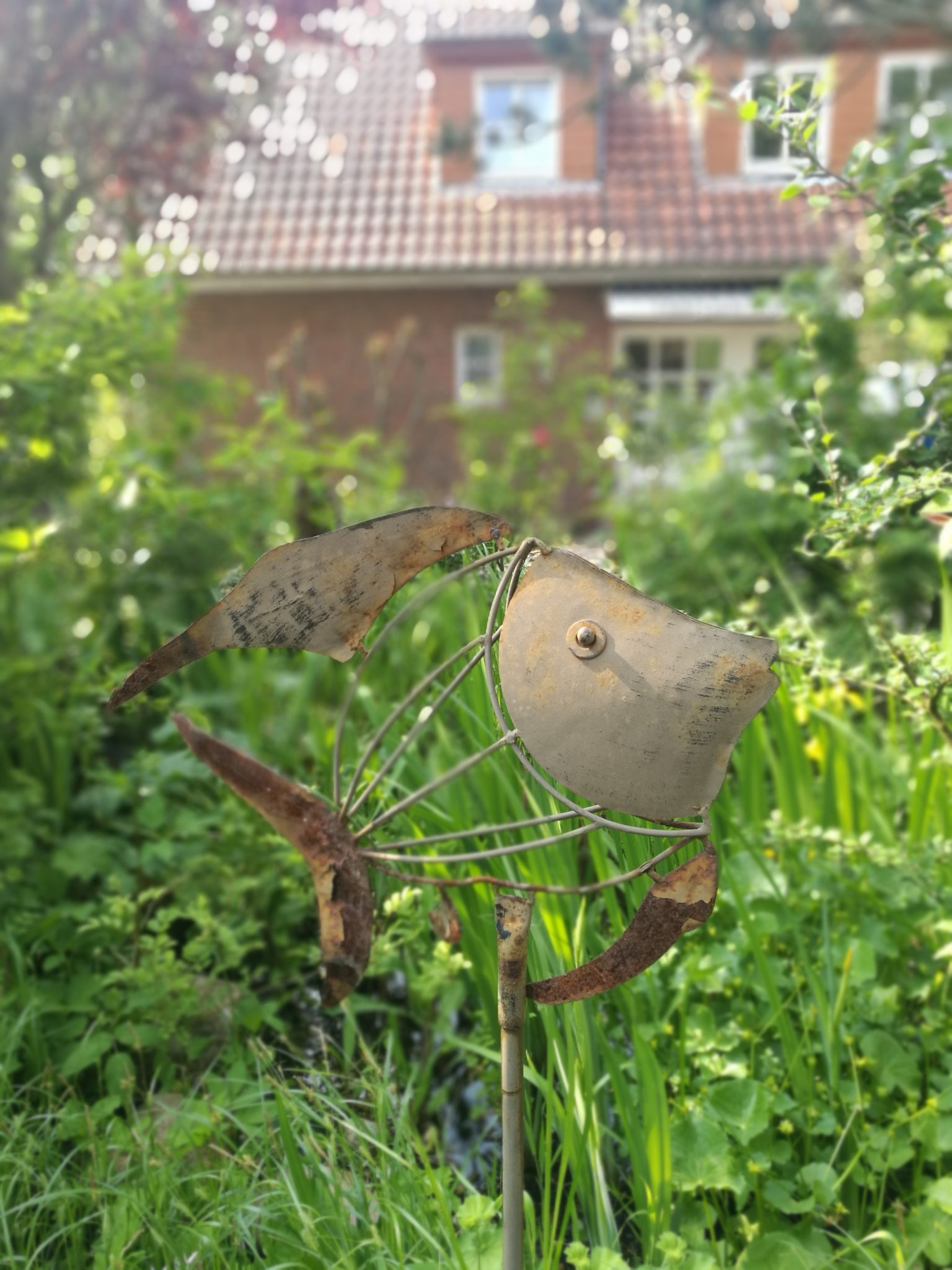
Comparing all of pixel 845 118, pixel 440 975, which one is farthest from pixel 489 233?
pixel 440 975

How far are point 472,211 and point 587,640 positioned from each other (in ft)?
36.3

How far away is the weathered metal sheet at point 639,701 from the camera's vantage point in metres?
1.00

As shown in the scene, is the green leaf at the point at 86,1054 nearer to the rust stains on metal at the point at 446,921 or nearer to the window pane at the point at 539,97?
the rust stains on metal at the point at 446,921

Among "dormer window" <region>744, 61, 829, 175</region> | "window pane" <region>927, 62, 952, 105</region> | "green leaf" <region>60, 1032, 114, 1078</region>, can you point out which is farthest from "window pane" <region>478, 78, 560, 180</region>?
"green leaf" <region>60, 1032, 114, 1078</region>

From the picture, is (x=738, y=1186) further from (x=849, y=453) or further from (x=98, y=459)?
(x=98, y=459)

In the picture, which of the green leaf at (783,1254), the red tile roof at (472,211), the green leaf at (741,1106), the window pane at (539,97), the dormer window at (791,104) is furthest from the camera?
the window pane at (539,97)

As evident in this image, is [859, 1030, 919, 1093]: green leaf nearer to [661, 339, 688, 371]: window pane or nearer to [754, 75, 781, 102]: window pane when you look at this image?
[754, 75, 781, 102]: window pane

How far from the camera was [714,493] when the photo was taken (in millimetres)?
4410

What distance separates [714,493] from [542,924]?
3257 millimetres

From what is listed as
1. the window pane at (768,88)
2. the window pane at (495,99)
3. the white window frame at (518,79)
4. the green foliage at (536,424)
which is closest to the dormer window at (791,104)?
the window pane at (768,88)

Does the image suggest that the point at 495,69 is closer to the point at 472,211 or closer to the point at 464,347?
the point at 472,211

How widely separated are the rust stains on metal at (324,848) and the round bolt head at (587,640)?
16.0 inches

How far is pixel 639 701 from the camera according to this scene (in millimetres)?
996

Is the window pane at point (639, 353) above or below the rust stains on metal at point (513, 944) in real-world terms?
above
